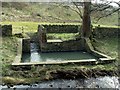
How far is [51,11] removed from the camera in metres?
35.6

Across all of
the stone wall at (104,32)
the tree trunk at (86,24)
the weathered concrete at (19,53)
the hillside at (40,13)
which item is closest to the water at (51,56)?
the weathered concrete at (19,53)

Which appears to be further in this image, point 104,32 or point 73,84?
point 104,32

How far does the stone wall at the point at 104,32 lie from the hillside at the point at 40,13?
1026cm

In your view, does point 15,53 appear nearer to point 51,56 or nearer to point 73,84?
point 51,56

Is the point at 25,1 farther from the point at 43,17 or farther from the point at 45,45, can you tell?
the point at 45,45

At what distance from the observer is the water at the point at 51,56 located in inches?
612

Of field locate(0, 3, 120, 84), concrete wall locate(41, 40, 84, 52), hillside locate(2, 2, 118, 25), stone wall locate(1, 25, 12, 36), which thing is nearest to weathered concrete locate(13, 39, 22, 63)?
field locate(0, 3, 120, 84)

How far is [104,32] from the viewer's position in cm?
2111

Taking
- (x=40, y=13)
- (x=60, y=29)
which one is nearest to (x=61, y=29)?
(x=60, y=29)

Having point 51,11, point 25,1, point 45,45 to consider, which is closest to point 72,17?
point 51,11

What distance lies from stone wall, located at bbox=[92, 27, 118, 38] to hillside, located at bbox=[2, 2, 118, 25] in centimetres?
1026

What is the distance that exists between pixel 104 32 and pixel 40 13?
1469cm

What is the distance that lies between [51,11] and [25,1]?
4.31 metres

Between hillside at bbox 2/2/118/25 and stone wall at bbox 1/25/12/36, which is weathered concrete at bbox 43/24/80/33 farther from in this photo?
hillside at bbox 2/2/118/25
